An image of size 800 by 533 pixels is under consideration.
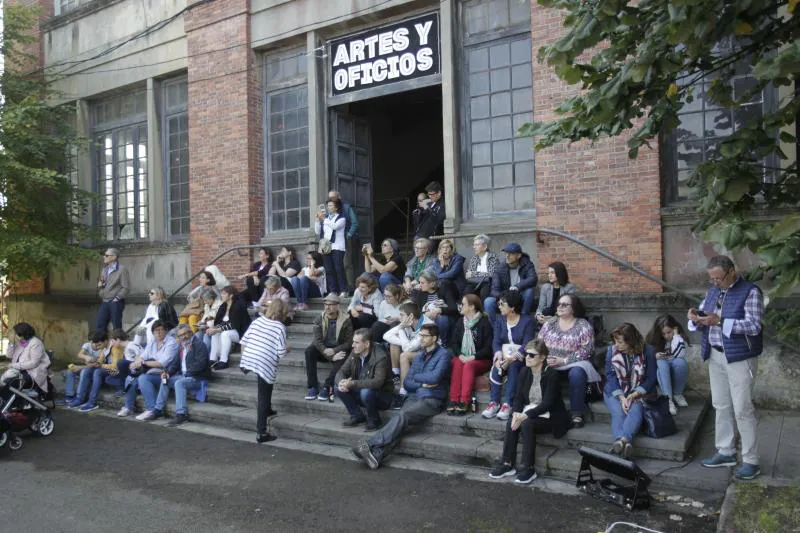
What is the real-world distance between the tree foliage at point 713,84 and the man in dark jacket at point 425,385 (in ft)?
11.7

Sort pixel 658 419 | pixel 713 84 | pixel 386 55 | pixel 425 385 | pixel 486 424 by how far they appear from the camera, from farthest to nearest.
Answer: pixel 386 55
pixel 425 385
pixel 486 424
pixel 658 419
pixel 713 84

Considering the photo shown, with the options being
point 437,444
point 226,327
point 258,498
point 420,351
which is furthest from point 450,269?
point 258,498

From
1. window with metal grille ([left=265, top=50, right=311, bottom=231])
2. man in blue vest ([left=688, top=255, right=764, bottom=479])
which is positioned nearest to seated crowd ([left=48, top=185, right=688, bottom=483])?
man in blue vest ([left=688, top=255, right=764, bottom=479])

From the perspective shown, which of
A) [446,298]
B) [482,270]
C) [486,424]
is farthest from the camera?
[482,270]

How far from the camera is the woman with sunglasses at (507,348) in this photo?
7387 mm

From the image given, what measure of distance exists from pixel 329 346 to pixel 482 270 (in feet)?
7.70

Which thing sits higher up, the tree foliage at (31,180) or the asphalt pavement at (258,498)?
the tree foliage at (31,180)

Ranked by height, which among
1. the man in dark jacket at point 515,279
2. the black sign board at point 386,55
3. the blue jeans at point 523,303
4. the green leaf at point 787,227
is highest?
the black sign board at point 386,55

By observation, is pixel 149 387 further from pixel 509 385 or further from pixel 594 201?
pixel 594 201

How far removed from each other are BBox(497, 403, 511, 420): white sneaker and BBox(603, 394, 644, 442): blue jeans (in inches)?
44.8

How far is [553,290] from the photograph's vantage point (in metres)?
8.53

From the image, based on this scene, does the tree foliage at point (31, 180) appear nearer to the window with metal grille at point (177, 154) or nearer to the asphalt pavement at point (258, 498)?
the window with metal grille at point (177, 154)

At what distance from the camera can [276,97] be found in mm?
13227

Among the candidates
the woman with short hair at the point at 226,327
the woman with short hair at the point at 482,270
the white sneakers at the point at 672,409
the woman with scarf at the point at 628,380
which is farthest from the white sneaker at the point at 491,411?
the woman with short hair at the point at 226,327
